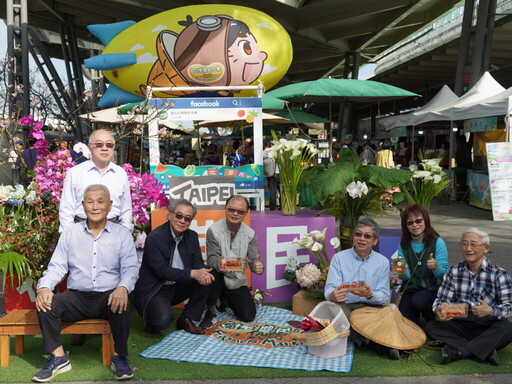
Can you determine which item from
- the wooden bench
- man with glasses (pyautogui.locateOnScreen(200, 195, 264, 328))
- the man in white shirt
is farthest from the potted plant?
the wooden bench

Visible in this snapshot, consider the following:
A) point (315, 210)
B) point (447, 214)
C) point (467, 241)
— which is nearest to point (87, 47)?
point (447, 214)

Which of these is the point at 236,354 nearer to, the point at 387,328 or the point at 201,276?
the point at 201,276

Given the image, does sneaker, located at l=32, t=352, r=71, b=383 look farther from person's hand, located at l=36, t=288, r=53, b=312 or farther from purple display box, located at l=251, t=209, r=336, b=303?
purple display box, located at l=251, t=209, r=336, b=303

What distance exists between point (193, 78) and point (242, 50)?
727 millimetres

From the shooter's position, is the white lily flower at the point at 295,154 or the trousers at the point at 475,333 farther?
the white lily flower at the point at 295,154

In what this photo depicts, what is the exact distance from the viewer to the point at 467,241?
3.90 m

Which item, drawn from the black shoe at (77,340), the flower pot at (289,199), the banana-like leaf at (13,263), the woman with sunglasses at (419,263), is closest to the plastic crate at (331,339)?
the woman with sunglasses at (419,263)

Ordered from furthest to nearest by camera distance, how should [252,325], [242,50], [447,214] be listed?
1. [447,214]
2. [242,50]
3. [252,325]

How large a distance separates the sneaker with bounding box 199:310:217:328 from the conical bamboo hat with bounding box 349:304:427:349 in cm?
132

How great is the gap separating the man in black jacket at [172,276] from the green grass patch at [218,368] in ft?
1.47

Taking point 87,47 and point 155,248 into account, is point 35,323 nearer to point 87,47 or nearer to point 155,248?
point 155,248

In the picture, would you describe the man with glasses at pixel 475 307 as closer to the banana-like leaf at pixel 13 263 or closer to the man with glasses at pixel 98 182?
the man with glasses at pixel 98 182

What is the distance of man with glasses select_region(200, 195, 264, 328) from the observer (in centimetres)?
481

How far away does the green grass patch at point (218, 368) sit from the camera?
362 cm
